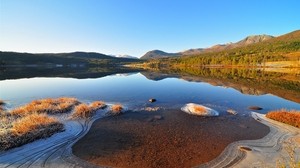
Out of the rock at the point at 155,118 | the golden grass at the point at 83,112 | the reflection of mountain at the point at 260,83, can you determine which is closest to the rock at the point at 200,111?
the rock at the point at 155,118

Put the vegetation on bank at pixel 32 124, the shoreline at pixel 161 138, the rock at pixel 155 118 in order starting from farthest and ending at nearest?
the rock at pixel 155 118, the vegetation on bank at pixel 32 124, the shoreline at pixel 161 138

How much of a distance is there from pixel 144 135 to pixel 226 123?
11855mm

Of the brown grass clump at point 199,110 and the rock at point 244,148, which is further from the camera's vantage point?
the brown grass clump at point 199,110

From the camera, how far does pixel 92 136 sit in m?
22.7

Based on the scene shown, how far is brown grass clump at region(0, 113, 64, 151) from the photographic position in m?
18.9

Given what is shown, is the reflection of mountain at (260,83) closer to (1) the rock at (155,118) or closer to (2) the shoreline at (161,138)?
(2) the shoreline at (161,138)

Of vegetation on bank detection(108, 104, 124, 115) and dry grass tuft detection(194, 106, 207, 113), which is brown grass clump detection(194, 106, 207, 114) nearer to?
dry grass tuft detection(194, 106, 207, 113)

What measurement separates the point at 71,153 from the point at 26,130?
622cm

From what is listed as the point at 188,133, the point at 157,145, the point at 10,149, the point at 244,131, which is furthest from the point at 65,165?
the point at 244,131

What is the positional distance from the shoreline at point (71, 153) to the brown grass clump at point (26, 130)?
79 centimetres

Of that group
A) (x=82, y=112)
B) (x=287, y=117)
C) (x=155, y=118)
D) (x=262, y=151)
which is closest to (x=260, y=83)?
(x=287, y=117)

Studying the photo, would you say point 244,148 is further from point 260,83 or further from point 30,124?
point 260,83

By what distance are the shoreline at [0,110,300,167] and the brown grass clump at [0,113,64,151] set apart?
2.60 feet

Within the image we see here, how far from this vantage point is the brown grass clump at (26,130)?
18.9m
